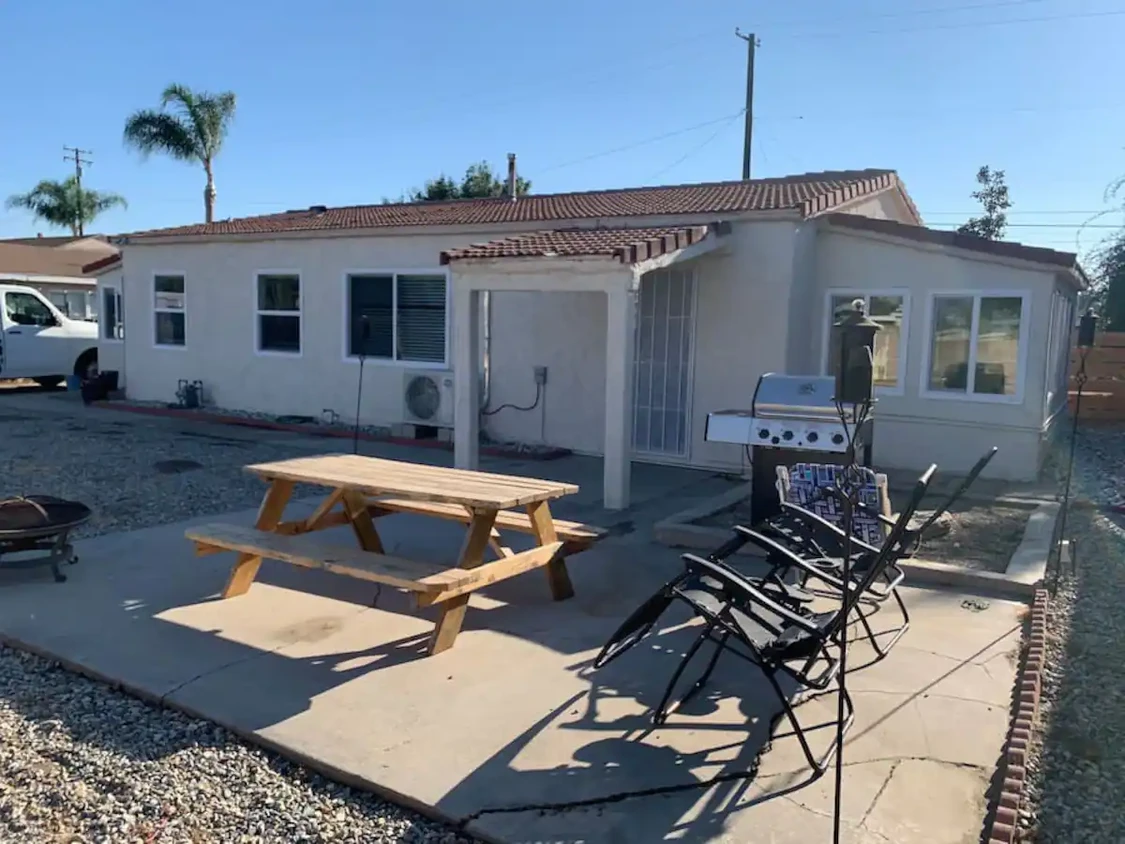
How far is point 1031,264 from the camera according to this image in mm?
9297

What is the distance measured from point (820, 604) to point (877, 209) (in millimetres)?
9080

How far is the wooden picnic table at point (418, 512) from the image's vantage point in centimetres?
485

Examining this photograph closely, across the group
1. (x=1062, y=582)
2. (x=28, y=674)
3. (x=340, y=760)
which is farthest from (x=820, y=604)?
(x=28, y=674)

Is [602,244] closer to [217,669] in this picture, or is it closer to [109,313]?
[217,669]

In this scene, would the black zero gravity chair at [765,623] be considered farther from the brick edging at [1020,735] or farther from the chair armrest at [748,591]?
the brick edging at [1020,735]

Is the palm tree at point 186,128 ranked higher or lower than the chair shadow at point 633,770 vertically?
higher

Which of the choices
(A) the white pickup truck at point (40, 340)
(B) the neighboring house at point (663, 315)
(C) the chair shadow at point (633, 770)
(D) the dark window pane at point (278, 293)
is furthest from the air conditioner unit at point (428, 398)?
(A) the white pickup truck at point (40, 340)

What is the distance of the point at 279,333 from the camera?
14336 millimetres

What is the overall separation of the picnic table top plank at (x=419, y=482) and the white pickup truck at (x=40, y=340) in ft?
47.8

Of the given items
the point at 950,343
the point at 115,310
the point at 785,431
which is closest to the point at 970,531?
the point at 785,431

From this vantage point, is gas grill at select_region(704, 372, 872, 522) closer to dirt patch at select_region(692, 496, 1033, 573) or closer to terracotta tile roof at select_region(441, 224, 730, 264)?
dirt patch at select_region(692, 496, 1033, 573)

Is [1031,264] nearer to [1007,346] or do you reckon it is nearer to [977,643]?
[1007,346]

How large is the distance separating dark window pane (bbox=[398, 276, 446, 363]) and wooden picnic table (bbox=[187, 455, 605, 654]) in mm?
6069

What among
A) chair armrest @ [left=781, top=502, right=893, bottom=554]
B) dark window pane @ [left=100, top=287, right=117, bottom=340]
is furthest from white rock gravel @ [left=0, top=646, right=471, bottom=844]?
dark window pane @ [left=100, top=287, right=117, bottom=340]
